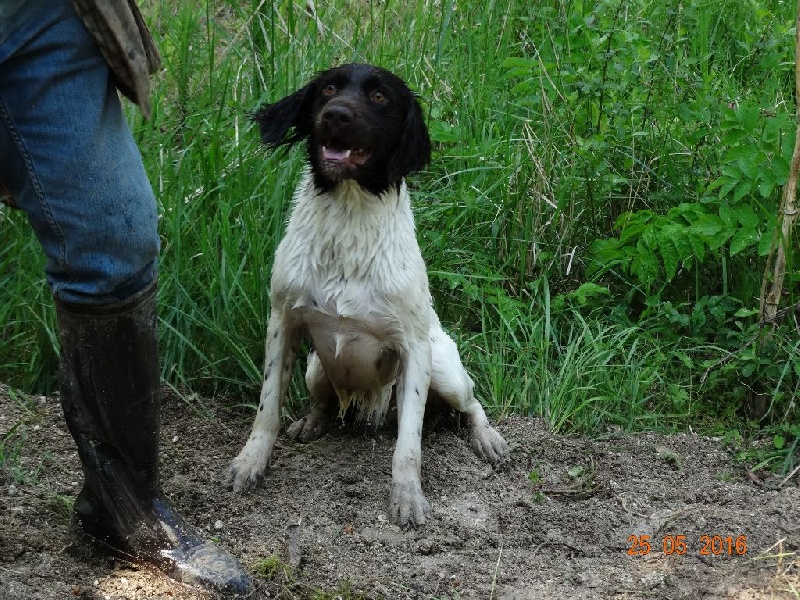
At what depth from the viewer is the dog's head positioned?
10.9 ft

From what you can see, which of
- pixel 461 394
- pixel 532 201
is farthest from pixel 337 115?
pixel 532 201

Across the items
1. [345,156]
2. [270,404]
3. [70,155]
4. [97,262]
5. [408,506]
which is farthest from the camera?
[270,404]

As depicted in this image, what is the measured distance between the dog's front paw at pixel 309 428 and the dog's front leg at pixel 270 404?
268 millimetres

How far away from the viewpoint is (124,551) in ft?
8.78

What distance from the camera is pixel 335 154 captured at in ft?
11.1

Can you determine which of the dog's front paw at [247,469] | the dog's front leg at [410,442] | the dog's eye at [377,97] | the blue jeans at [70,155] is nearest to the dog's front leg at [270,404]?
the dog's front paw at [247,469]

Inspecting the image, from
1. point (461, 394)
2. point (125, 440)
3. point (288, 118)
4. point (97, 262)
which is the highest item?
point (288, 118)

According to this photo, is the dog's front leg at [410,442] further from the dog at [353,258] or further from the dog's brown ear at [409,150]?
the dog's brown ear at [409,150]

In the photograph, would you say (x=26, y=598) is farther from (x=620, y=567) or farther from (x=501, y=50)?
(x=501, y=50)

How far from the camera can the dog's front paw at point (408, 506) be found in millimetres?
3201

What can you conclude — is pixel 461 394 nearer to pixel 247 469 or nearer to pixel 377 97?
pixel 247 469

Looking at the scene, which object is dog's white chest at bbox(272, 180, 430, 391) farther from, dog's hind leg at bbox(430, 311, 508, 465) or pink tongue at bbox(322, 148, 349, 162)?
dog's hind leg at bbox(430, 311, 508, 465)

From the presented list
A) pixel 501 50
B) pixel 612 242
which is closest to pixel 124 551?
pixel 612 242

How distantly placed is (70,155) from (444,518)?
165 centimetres
